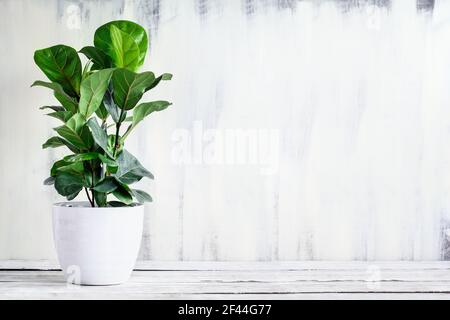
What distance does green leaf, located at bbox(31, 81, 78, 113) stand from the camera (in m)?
1.13

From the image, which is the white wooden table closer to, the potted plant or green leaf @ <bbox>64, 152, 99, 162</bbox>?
the potted plant

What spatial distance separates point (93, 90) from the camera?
3.53 ft

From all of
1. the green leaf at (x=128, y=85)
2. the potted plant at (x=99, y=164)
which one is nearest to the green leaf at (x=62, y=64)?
the potted plant at (x=99, y=164)

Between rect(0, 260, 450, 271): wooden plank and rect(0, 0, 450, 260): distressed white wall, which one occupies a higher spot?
rect(0, 0, 450, 260): distressed white wall

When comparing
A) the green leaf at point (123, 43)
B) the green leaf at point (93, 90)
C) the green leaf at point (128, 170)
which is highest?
the green leaf at point (123, 43)

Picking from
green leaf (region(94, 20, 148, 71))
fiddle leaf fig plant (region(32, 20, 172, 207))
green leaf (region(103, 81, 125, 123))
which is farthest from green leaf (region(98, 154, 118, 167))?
green leaf (region(94, 20, 148, 71))

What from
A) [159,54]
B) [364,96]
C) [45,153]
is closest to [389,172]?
[364,96]

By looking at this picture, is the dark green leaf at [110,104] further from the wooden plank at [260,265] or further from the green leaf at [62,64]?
the wooden plank at [260,265]

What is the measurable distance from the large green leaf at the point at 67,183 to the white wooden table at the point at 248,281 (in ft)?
0.69

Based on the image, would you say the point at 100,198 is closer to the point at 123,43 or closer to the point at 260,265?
the point at 123,43

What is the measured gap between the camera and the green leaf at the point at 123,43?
1113 millimetres

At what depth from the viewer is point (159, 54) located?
4.57 feet

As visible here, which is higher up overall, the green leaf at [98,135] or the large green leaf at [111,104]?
the large green leaf at [111,104]

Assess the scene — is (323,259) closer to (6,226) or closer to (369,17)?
(369,17)
